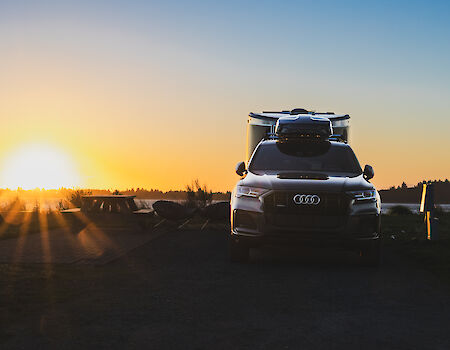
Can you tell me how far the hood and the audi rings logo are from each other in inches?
4.6

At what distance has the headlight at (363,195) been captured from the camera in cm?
1024

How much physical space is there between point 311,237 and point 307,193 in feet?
2.37

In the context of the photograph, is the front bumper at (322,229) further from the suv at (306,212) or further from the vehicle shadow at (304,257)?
the vehicle shadow at (304,257)

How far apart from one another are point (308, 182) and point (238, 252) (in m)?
1.73

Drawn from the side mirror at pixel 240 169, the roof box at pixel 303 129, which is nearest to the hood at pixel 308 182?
the side mirror at pixel 240 169

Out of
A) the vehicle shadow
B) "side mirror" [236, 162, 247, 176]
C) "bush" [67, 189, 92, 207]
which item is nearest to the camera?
the vehicle shadow

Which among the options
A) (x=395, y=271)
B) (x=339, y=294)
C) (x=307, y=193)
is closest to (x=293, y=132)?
(x=307, y=193)

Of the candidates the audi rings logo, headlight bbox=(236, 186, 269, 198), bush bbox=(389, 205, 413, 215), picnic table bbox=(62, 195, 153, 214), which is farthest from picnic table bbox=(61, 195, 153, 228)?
bush bbox=(389, 205, 413, 215)

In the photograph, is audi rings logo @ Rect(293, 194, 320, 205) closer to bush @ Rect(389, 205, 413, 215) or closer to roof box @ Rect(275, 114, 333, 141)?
roof box @ Rect(275, 114, 333, 141)

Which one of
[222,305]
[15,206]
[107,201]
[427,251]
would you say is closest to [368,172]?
[427,251]

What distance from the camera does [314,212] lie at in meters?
10.1

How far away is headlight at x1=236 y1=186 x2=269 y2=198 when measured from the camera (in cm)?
1037

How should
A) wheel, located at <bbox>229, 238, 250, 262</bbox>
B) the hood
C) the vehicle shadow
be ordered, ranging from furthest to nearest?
1. the vehicle shadow
2. wheel, located at <bbox>229, 238, 250, 262</bbox>
3. the hood

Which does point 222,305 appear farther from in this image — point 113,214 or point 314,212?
point 113,214
